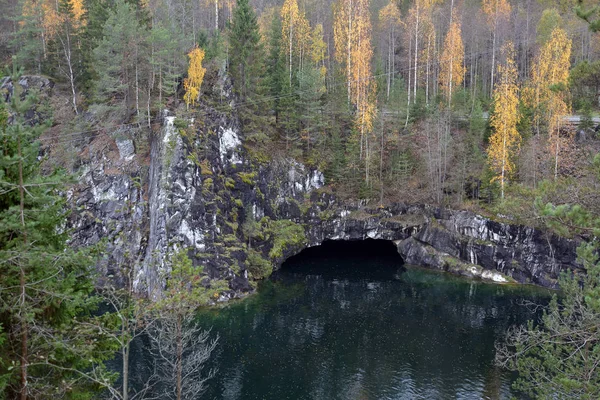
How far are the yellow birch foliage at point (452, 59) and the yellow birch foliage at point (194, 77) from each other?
75.1ft

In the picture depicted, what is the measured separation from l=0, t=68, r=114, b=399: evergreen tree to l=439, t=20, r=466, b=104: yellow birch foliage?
39.3 meters

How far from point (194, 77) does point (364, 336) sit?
22.0 meters

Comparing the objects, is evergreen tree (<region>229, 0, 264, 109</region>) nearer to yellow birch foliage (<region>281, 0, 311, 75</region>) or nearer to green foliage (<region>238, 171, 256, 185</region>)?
green foliage (<region>238, 171, 256, 185</region>)

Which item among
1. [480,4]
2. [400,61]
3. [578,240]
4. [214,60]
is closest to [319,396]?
[578,240]

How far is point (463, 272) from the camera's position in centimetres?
3316

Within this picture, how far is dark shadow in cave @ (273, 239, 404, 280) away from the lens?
3466 centimetres

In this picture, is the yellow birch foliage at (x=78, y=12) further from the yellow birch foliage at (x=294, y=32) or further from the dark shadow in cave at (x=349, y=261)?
the dark shadow in cave at (x=349, y=261)

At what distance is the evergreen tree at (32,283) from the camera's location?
7168 millimetres

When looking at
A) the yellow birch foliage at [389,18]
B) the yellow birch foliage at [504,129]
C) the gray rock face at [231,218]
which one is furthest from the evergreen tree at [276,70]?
the yellow birch foliage at [504,129]

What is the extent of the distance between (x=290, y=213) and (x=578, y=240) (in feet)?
68.3

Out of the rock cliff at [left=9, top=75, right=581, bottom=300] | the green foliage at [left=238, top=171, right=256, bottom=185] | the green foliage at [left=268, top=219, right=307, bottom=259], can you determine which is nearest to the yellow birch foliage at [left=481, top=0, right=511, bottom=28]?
the rock cliff at [left=9, top=75, right=581, bottom=300]

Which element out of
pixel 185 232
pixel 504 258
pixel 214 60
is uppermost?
pixel 214 60

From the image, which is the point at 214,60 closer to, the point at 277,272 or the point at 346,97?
the point at 346,97

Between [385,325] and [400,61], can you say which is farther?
[400,61]
